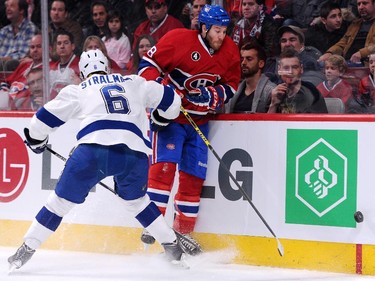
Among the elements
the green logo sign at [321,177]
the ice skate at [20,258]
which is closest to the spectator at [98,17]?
the green logo sign at [321,177]

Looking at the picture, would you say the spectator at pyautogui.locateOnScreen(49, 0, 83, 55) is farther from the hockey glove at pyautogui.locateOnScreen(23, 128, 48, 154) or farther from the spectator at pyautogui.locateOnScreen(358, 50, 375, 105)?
the spectator at pyautogui.locateOnScreen(358, 50, 375, 105)

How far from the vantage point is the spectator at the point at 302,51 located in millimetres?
4809

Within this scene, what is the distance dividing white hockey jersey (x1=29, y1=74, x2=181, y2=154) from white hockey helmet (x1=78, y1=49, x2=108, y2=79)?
46 mm

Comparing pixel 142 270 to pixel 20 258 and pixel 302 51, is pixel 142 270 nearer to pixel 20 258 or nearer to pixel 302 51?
pixel 20 258

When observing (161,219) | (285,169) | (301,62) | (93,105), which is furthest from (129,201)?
(301,62)

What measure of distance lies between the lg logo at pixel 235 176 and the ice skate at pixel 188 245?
0.26 meters

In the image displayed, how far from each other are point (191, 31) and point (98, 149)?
36.3 inches

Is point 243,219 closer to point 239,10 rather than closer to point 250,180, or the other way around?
point 250,180

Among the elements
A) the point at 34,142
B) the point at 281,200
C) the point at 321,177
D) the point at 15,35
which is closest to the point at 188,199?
the point at 281,200

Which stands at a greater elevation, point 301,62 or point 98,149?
point 301,62

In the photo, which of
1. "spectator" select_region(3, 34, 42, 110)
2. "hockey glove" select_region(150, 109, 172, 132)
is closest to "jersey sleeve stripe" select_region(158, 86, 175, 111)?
"hockey glove" select_region(150, 109, 172, 132)

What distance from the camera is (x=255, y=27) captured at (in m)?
5.02

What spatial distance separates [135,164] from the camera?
449 centimetres

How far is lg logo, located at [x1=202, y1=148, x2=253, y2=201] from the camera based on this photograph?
488 centimetres
